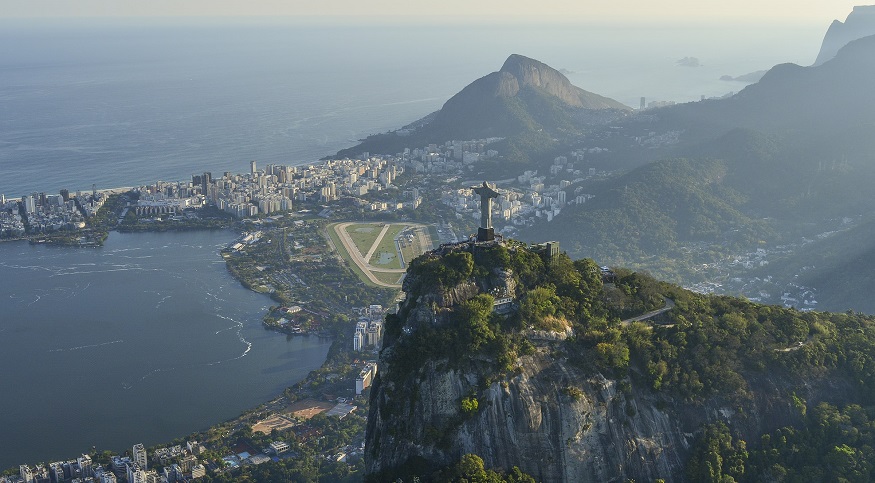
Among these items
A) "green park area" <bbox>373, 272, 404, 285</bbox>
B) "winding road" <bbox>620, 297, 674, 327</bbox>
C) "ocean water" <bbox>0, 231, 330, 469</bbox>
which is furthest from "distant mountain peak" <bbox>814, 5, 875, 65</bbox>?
"winding road" <bbox>620, 297, 674, 327</bbox>

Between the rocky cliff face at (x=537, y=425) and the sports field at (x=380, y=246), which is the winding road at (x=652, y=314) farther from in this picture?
the sports field at (x=380, y=246)

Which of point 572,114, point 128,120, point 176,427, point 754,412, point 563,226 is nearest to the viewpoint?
point 754,412

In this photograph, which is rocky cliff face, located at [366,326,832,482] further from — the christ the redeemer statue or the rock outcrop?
the christ the redeemer statue

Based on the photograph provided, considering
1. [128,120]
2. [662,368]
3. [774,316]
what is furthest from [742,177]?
[128,120]

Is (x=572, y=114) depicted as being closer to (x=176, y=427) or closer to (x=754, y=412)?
(x=176, y=427)

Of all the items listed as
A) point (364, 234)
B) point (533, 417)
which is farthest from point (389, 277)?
point (533, 417)
